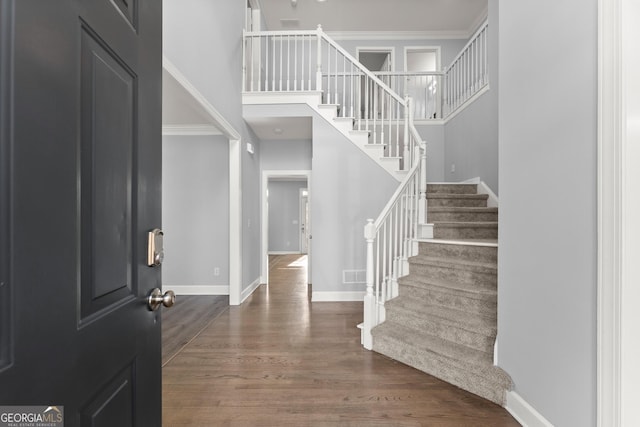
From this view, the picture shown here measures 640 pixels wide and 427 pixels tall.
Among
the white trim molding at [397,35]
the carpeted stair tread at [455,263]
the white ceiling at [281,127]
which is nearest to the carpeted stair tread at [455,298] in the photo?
the carpeted stair tread at [455,263]

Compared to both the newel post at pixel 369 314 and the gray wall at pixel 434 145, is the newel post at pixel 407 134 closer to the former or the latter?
the gray wall at pixel 434 145

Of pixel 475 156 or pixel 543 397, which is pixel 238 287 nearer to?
pixel 543 397

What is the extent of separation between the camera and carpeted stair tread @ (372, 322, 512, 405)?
6.48 ft

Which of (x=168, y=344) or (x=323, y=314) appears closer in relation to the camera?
(x=168, y=344)

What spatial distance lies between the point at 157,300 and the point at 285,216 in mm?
9925

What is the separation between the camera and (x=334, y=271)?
4.51 meters

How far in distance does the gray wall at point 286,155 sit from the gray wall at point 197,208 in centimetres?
84

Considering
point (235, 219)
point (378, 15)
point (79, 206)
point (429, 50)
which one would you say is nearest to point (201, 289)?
point (235, 219)

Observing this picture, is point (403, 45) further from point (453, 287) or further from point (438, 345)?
point (438, 345)

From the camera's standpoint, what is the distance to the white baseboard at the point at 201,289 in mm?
4918

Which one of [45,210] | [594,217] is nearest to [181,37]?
[45,210]

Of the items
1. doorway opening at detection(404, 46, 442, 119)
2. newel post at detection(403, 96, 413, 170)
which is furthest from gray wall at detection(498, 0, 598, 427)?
doorway opening at detection(404, 46, 442, 119)

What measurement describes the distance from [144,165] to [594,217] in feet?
5.80

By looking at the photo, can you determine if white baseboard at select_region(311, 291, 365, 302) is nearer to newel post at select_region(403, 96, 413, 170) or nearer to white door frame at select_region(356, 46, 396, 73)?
newel post at select_region(403, 96, 413, 170)
